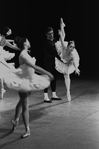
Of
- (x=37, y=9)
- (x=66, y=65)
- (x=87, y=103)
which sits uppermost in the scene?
(x=37, y=9)

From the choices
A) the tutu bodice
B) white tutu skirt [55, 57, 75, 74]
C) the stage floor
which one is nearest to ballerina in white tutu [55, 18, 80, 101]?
white tutu skirt [55, 57, 75, 74]

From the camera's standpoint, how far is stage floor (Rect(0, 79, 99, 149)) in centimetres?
347

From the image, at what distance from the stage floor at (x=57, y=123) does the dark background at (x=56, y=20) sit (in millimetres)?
4574

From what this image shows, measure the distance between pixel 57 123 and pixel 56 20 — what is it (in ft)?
24.9

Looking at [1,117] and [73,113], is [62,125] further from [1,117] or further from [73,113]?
[1,117]

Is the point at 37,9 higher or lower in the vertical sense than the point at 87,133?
higher

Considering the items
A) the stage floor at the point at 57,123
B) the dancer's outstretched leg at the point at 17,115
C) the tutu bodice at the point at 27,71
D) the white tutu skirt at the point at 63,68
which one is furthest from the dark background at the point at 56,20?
the tutu bodice at the point at 27,71

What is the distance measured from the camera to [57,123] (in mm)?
4309

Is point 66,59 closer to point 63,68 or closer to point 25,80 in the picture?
point 63,68

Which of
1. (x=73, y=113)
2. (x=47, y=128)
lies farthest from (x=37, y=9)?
(x=47, y=128)

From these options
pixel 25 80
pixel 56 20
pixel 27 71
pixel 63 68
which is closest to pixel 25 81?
pixel 25 80

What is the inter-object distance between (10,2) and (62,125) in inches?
298

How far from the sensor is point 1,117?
4.64 m

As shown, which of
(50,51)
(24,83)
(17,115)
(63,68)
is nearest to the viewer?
(24,83)
